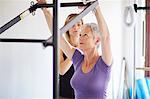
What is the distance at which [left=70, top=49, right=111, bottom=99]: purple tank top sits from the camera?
2654 mm

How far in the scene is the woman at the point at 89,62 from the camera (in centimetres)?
264

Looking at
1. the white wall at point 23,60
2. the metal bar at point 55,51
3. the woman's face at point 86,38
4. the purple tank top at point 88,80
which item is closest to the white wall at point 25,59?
the white wall at point 23,60

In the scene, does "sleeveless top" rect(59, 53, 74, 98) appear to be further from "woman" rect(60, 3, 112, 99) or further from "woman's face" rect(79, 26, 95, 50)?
"woman's face" rect(79, 26, 95, 50)

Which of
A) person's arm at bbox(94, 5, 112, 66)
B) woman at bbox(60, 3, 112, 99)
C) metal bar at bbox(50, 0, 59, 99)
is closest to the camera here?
metal bar at bbox(50, 0, 59, 99)

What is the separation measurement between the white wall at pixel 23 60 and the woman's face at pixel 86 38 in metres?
0.34

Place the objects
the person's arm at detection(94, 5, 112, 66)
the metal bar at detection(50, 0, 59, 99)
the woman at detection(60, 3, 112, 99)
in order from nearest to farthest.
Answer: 1. the metal bar at detection(50, 0, 59, 99)
2. the person's arm at detection(94, 5, 112, 66)
3. the woman at detection(60, 3, 112, 99)

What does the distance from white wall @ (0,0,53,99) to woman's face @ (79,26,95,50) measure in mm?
339

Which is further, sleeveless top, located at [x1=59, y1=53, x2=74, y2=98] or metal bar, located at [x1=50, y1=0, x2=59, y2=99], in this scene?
sleeveless top, located at [x1=59, y1=53, x2=74, y2=98]

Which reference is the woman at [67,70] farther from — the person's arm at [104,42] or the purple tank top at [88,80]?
the person's arm at [104,42]

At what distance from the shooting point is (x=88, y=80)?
8.71 ft

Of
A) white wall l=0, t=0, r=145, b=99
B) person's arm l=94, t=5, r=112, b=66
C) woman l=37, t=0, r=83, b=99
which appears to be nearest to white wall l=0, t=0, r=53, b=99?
white wall l=0, t=0, r=145, b=99

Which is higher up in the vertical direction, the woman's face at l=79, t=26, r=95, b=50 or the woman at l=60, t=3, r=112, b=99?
the woman's face at l=79, t=26, r=95, b=50

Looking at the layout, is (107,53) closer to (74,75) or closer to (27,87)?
(74,75)

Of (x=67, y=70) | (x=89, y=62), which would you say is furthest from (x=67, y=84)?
(x=89, y=62)
